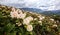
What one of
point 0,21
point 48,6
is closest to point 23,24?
point 0,21

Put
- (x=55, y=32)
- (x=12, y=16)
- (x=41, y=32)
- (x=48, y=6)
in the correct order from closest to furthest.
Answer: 1. (x=12, y=16)
2. (x=41, y=32)
3. (x=55, y=32)
4. (x=48, y=6)

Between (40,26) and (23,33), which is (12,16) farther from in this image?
(40,26)

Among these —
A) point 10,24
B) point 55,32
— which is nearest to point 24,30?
point 10,24

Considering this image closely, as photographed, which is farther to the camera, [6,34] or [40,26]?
[40,26]

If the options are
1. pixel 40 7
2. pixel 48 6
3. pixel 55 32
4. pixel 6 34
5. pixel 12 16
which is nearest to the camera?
pixel 6 34

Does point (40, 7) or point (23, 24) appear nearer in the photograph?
point (23, 24)

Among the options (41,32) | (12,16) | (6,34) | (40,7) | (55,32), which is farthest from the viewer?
(40,7)

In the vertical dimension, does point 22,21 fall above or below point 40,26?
above

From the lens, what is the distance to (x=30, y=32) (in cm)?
415

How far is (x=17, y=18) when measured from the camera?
4039 millimetres

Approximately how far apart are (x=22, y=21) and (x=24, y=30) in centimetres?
17

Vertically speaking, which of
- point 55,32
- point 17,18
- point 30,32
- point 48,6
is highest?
point 17,18

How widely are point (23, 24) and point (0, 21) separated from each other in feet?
1.37

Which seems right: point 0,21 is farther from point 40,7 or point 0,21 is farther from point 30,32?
point 40,7
